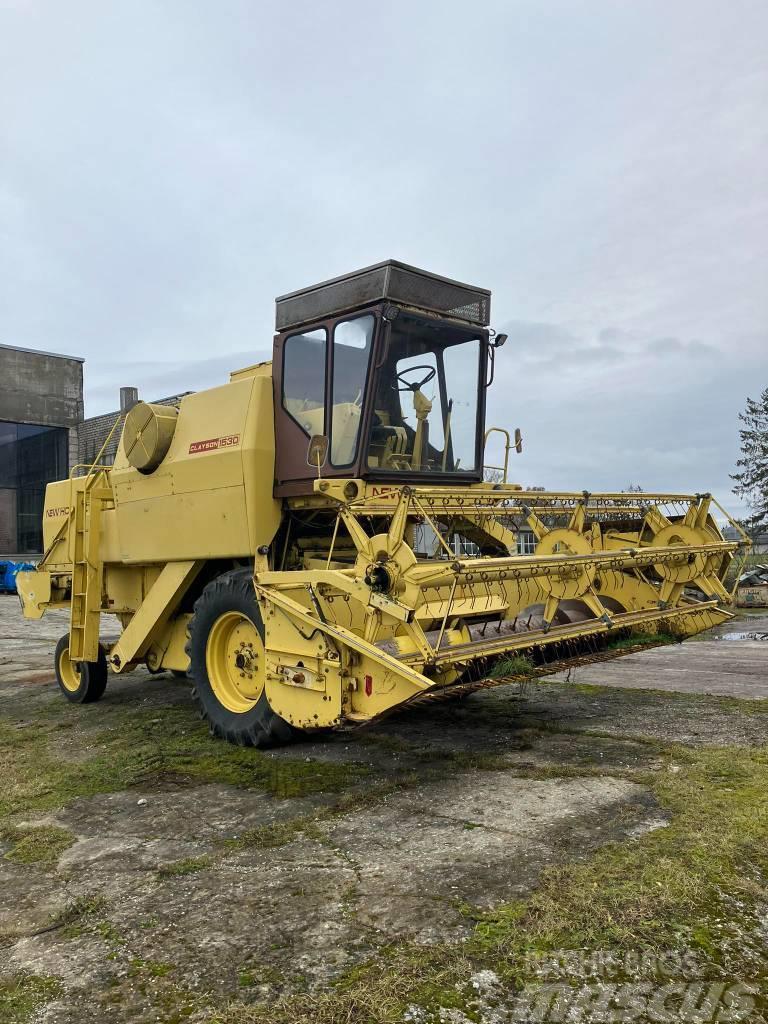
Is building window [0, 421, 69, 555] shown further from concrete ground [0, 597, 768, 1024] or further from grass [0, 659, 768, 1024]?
grass [0, 659, 768, 1024]

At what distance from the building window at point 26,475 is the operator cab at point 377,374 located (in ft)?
84.9

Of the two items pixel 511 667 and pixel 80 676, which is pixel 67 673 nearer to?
pixel 80 676

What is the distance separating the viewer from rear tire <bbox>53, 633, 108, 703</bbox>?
800 cm

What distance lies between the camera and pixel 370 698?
440cm

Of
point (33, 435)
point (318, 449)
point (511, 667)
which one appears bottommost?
point (511, 667)

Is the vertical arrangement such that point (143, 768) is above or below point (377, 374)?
below

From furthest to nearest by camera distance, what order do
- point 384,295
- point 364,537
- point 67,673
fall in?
point 67,673 → point 384,295 → point 364,537

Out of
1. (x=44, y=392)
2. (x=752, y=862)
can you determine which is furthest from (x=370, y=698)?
(x=44, y=392)

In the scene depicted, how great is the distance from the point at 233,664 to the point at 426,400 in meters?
2.59

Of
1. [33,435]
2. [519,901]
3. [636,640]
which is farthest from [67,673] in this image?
[33,435]

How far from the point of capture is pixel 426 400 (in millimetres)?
6430

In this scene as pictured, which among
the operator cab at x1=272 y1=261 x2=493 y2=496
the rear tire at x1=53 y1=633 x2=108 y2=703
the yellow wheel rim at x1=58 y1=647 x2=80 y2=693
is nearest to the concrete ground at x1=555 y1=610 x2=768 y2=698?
the operator cab at x1=272 y1=261 x2=493 y2=496

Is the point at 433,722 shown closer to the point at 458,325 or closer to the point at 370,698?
the point at 370,698

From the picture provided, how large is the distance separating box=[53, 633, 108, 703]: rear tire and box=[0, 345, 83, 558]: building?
21.9 m
